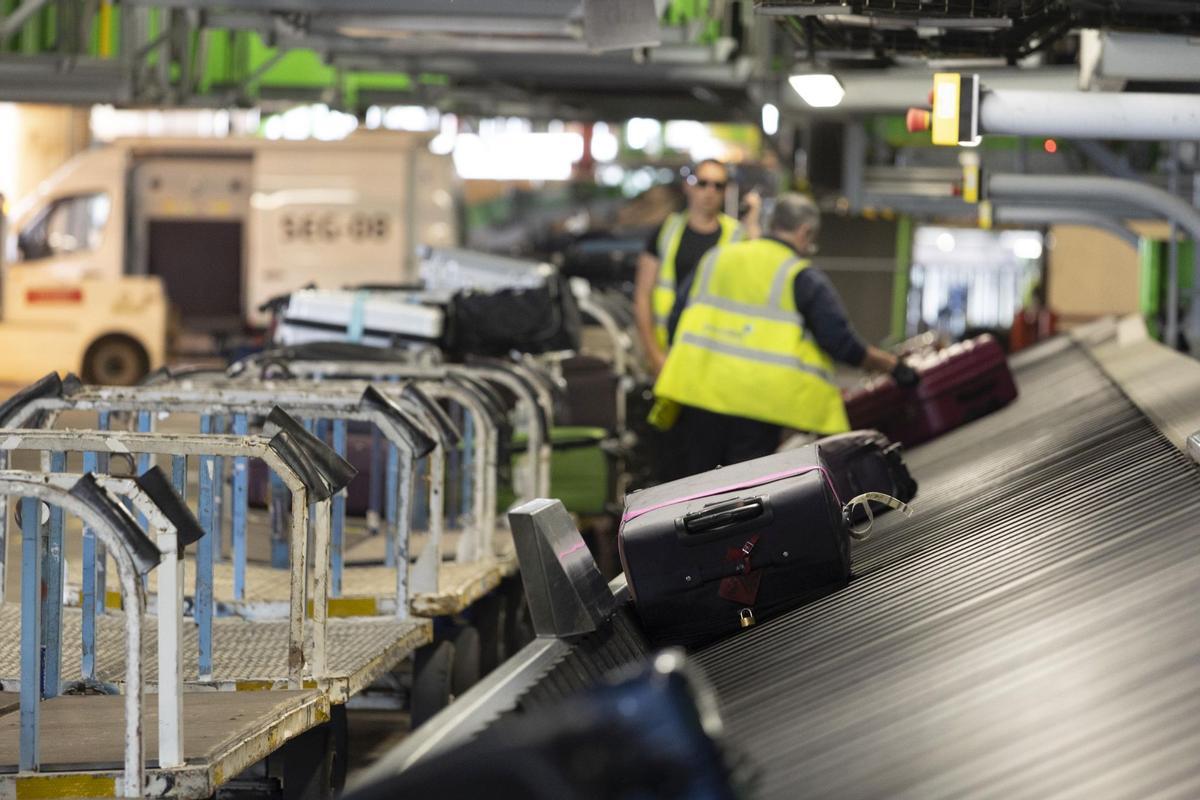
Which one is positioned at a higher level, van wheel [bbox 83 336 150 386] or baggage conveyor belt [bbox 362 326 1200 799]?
baggage conveyor belt [bbox 362 326 1200 799]

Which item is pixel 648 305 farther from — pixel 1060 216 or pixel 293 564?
pixel 293 564

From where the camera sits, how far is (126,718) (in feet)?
11.9

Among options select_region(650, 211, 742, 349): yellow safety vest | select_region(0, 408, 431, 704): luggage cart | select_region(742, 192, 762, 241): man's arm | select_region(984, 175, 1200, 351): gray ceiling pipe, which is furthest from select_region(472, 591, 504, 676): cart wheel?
select_region(984, 175, 1200, 351): gray ceiling pipe

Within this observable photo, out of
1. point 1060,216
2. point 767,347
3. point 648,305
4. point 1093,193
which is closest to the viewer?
point 767,347

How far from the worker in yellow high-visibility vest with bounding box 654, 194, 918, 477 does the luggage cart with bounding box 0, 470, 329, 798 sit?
11.8ft

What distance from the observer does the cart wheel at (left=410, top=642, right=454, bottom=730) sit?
6020 mm

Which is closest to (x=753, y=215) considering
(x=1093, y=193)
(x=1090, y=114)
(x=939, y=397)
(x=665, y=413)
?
(x=939, y=397)

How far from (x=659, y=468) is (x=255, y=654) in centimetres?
336

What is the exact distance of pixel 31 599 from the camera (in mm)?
3848

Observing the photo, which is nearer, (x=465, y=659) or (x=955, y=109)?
(x=955, y=109)

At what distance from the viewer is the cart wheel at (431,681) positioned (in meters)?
6.02

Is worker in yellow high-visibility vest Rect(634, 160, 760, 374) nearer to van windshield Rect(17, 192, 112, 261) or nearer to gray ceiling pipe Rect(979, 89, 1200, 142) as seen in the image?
gray ceiling pipe Rect(979, 89, 1200, 142)

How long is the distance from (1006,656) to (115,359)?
15.2 metres

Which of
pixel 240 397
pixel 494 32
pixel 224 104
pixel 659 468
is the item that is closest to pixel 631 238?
pixel 224 104
